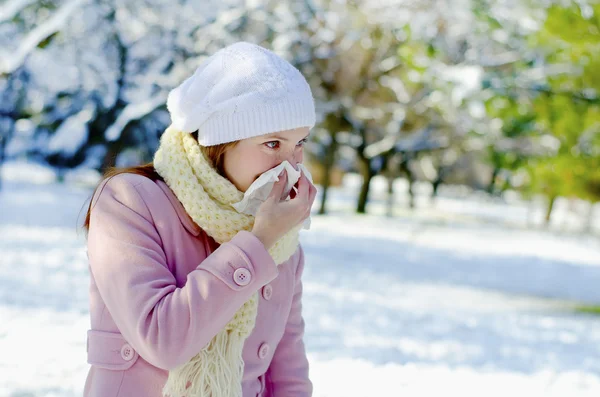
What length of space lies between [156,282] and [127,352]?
0.71 feet

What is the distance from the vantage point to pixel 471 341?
557 centimetres

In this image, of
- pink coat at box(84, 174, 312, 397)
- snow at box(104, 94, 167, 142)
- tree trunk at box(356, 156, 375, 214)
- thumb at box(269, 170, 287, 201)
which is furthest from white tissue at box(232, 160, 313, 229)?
tree trunk at box(356, 156, 375, 214)

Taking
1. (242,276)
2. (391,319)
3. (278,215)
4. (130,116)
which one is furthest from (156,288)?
(130,116)

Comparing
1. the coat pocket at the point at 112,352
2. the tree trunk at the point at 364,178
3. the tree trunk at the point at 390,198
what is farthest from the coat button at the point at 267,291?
the tree trunk at the point at 390,198

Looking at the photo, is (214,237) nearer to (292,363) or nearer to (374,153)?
(292,363)

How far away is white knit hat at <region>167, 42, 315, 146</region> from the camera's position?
4.70 ft

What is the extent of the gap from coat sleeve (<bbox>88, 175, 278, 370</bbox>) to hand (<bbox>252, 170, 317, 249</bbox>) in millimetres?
35

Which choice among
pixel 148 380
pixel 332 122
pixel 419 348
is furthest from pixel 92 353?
pixel 332 122

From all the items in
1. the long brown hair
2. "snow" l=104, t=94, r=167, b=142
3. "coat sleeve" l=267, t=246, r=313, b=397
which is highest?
the long brown hair

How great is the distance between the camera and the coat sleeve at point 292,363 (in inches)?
68.5

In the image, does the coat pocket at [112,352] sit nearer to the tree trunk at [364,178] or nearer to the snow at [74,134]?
the snow at [74,134]

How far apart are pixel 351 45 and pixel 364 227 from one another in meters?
5.91

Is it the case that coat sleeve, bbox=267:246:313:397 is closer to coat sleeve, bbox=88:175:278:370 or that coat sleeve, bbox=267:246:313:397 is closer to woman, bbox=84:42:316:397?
woman, bbox=84:42:316:397

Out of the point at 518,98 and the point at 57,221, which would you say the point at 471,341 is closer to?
the point at 518,98
